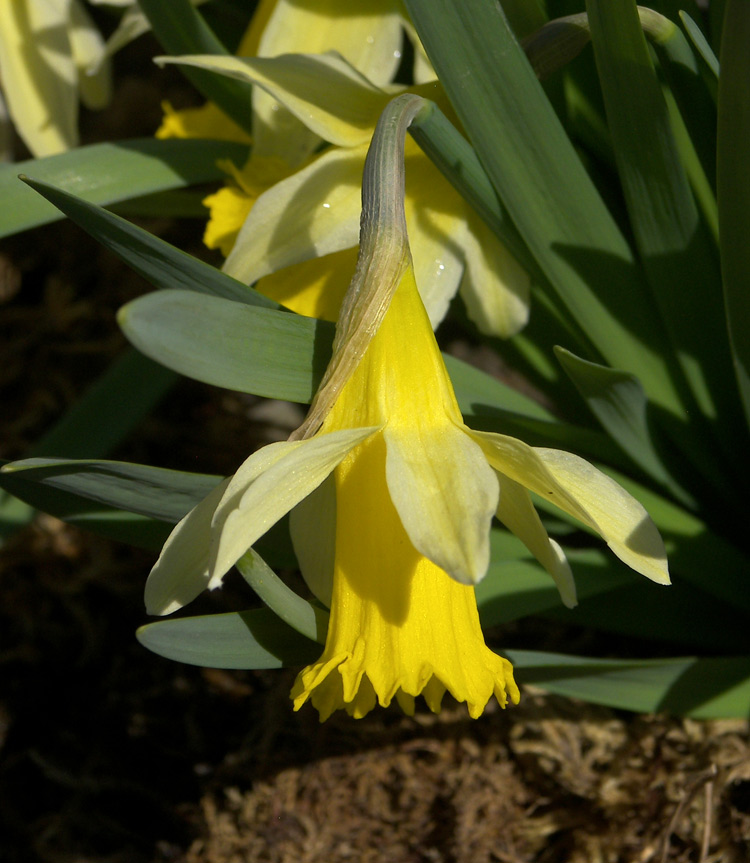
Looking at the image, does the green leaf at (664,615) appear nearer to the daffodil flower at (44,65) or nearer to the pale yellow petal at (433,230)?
the pale yellow petal at (433,230)

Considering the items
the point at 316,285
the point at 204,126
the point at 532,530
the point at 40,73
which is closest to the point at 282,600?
the point at 532,530

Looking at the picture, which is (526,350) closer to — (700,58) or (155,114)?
(700,58)

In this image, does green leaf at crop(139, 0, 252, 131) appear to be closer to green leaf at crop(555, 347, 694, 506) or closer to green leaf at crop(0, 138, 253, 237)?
green leaf at crop(0, 138, 253, 237)

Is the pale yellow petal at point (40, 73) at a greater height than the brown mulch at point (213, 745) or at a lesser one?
greater

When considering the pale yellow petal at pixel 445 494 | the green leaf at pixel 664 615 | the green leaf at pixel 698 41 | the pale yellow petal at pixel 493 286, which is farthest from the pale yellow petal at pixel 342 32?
the green leaf at pixel 664 615

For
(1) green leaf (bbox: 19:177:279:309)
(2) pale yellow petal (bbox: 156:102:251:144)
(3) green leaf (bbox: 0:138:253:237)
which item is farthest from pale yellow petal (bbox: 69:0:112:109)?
(1) green leaf (bbox: 19:177:279:309)
